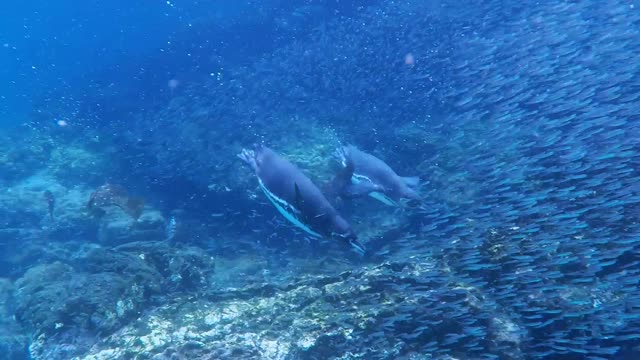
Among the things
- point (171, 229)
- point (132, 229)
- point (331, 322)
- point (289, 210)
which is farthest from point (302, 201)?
point (132, 229)

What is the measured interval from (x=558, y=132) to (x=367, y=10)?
14076mm

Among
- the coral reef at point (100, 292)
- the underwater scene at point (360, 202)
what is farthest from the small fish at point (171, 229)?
the coral reef at point (100, 292)

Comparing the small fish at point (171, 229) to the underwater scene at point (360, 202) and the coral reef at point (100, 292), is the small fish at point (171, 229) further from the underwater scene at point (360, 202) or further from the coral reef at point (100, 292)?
the coral reef at point (100, 292)

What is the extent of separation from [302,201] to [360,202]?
26.3 ft

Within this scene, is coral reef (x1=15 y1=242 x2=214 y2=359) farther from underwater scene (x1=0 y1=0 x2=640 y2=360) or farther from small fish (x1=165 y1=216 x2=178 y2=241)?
small fish (x1=165 y1=216 x2=178 y2=241)

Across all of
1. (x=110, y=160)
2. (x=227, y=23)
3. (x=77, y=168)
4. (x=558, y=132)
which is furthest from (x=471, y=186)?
(x=227, y=23)

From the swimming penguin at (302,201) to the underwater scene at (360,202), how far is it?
0.05 feet

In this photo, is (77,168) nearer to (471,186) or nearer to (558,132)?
(471,186)

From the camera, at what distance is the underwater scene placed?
5793 mm

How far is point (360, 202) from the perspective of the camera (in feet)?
35.5

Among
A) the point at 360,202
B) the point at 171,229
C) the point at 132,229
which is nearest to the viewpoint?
the point at 360,202

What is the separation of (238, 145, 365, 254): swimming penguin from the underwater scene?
0.6 inches

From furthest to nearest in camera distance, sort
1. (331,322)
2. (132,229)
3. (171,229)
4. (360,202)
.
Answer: (132,229) → (171,229) → (360,202) → (331,322)

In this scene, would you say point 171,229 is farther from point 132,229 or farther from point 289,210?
point 289,210
